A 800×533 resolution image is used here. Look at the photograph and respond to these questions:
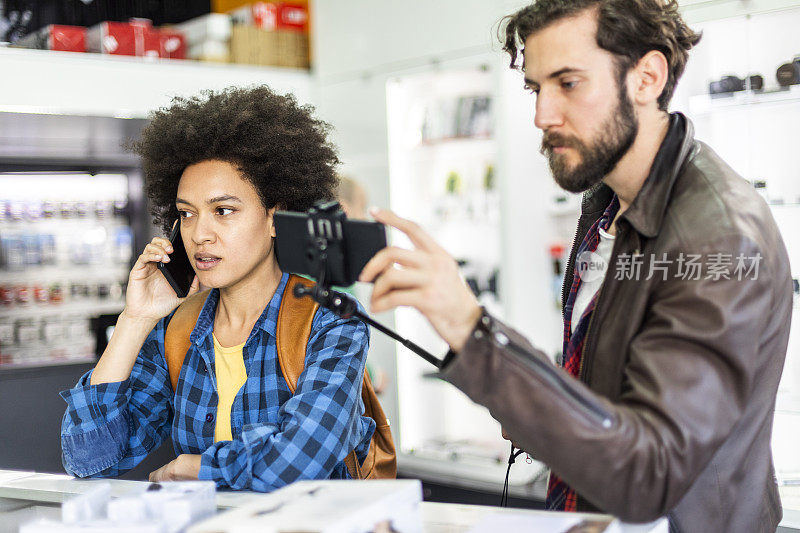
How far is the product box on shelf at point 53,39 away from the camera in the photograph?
14.0 feet

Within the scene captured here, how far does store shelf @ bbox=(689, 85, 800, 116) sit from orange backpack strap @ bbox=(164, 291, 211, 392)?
2404mm

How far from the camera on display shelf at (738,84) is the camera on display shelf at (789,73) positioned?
0.09 meters

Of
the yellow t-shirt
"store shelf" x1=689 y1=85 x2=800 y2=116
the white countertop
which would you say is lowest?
the white countertop

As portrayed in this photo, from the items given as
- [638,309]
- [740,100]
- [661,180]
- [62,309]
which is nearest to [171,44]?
[62,309]

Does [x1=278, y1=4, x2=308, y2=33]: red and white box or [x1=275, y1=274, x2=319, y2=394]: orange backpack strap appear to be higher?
[x1=278, y1=4, x2=308, y2=33]: red and white box

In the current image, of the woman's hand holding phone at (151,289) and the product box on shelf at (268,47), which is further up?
the product box on shelf at (268,47)

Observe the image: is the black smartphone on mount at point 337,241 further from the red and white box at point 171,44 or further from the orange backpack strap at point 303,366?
the red and white box at point 171,44

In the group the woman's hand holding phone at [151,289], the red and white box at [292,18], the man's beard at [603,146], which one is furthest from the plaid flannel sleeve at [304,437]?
the red and white box at [292,18]

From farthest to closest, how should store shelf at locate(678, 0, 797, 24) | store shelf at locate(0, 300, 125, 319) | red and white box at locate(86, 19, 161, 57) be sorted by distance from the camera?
store shelf at locate(0, 300, 125, 319), red and white box at locate(86, 19, 161, 57), store shelf at locate(678, 0, 797, 24)

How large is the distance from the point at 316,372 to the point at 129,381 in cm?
50

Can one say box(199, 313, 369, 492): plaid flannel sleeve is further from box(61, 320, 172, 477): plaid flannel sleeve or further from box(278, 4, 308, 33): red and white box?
box(278, 4, 308, 33): red and white box

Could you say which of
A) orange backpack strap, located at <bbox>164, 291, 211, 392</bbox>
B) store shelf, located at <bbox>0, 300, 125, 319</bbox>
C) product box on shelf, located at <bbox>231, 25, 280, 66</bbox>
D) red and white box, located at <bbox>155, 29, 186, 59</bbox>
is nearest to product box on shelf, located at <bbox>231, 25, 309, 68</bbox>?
product box on shelf, located at <bbox>231, 25, 280, 66</bbox>

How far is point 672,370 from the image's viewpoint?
47.0 inches

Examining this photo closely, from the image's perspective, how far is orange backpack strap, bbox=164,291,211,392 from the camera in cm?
194
